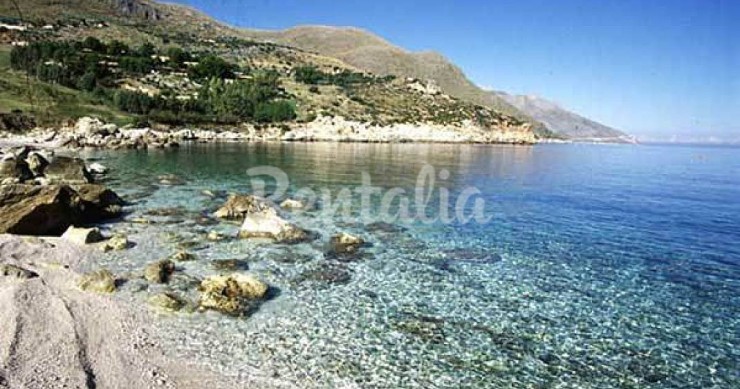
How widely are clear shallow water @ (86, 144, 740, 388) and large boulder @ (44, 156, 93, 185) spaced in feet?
14.8

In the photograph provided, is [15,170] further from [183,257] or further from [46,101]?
[46,101]

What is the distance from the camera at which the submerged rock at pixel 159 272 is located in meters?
17.2

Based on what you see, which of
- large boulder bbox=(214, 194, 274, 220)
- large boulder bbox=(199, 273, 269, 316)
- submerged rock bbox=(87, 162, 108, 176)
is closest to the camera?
large boulder bbox=(199, 273, 269, 316)

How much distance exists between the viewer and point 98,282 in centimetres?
1630

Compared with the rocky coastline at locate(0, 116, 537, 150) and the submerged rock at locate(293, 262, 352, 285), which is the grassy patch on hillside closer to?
the rocky coastline at locate(0, 116, 537, 150)

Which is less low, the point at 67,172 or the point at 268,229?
the point at 67,172

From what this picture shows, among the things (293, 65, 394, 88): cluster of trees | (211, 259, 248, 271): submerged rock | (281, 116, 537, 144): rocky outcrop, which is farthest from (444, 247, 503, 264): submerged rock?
(293, 65, 394, 88): cluster of trees

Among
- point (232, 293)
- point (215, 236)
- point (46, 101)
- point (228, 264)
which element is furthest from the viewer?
point (46, 101)

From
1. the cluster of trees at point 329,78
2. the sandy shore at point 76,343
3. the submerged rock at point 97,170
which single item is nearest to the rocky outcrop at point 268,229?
the sandy shore at point 76,343

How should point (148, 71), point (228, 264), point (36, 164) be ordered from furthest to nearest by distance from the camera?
point (148, 71) < point (36, 164) < point (228, 264)

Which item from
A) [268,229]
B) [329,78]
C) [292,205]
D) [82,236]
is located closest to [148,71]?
[329,78]

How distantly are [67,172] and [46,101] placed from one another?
6376 cm

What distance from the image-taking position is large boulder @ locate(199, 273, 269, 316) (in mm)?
15289

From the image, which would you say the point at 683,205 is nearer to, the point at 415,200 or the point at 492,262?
the point at 415,200
